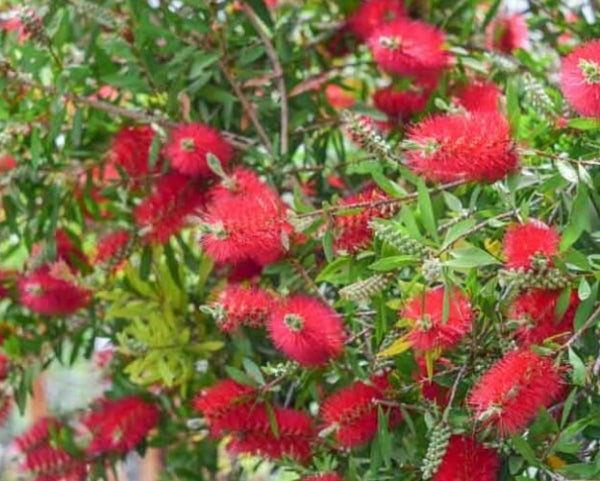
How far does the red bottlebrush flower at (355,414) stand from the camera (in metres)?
1.02

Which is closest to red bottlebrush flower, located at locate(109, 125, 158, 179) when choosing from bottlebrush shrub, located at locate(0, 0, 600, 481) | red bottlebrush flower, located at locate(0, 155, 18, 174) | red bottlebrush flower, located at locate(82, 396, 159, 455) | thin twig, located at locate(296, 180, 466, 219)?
bottlebrush shrub, located at locate(0, 0, 600, 481)

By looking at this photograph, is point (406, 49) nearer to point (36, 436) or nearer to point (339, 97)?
point (339, 97)

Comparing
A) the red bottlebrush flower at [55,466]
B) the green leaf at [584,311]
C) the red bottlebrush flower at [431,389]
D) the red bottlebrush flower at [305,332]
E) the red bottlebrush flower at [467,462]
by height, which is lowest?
the red bottlebrush flower at [55,466]

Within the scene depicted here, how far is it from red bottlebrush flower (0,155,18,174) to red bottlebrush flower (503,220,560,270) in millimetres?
663

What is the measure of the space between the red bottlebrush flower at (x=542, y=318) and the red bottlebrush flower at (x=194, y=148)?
396mm

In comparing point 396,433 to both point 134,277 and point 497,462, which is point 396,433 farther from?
point 134,277

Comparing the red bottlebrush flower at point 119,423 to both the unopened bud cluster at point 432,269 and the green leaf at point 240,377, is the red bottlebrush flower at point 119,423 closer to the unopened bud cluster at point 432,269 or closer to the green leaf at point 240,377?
the green leaf at point 240,377

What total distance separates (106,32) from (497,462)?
773mm

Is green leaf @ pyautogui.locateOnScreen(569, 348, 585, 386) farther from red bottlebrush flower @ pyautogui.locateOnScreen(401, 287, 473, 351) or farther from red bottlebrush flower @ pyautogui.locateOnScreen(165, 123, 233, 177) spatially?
red bottlebrush flower @ pyautogui.locateOnScreen(165, 123, 233, 177)

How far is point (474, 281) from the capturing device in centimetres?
94

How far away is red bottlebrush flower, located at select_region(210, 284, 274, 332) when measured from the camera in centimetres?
103

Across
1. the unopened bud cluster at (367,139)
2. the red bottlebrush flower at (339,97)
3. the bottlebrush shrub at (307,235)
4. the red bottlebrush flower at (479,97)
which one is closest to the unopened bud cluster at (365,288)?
the bottlebrush shrub at (307,235)

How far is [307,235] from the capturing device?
1065 millimetres

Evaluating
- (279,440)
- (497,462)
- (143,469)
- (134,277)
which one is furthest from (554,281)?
(143,469)
